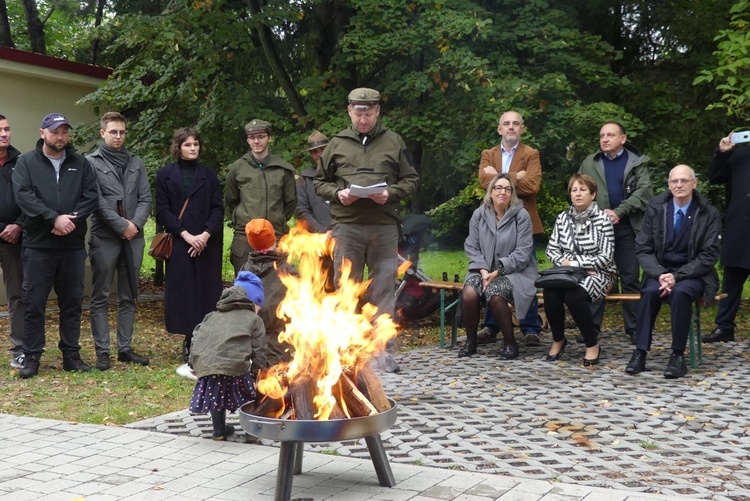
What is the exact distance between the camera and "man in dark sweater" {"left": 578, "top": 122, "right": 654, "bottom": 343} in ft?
32.2

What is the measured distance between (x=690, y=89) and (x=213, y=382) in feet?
32.9

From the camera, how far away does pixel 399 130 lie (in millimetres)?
12008

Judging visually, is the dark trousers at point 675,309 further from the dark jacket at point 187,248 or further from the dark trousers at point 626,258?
the dark jacket at point 187,248

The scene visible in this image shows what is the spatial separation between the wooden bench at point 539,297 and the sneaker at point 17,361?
13.5ft

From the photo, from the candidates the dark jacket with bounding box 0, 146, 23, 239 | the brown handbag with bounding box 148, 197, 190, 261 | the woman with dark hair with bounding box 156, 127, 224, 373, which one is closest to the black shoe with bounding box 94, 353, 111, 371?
the woman with dark hair with bounding box 156, 127, 224, 373

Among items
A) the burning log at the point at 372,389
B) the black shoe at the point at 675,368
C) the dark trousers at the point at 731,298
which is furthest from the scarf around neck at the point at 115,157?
the dark trousers at the point at 731,298

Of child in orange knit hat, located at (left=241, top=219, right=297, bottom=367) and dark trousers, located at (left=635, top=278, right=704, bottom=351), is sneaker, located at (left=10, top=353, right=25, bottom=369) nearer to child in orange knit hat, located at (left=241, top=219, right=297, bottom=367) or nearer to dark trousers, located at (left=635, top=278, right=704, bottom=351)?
child in orange knit hat, located at (left=241, top=219, right=297, bottom=367)

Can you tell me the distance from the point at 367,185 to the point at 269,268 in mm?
1254

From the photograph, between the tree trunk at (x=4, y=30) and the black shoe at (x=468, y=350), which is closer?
the black shoe at (x=468, y=350)

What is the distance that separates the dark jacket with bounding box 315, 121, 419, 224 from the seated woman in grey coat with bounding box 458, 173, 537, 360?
1.35 meters

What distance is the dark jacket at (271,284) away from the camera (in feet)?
25.3

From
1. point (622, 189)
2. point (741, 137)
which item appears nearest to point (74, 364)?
point (622, 189)

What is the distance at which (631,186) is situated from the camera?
9.91 metres

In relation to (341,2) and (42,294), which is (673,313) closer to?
(42,294)
